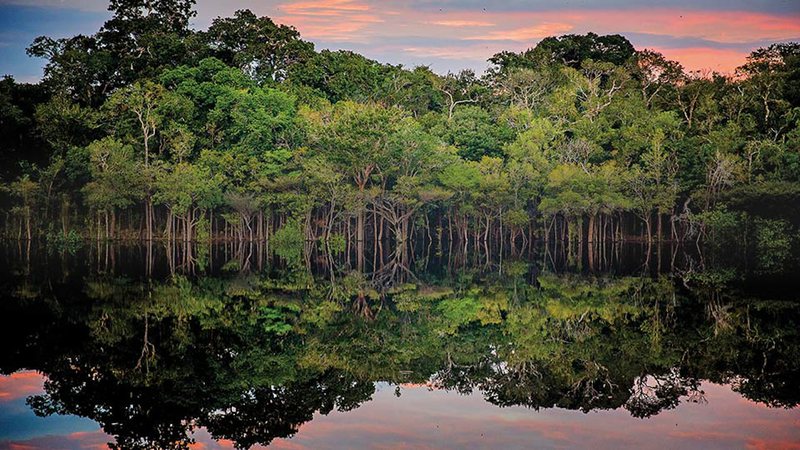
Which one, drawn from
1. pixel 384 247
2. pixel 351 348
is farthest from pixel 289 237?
pixel 351 348

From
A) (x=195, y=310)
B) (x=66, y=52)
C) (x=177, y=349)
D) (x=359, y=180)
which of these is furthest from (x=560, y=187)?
(x=177, y=349)

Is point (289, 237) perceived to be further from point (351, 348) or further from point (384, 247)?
point (351, 348)

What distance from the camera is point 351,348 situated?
1723cm

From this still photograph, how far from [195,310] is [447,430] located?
457 inches

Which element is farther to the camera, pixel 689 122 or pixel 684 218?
pixel 689 122

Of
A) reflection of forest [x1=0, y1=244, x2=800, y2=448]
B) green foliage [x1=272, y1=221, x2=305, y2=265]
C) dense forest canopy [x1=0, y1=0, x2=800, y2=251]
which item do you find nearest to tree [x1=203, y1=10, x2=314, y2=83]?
dense forest canopy [x1=0, y1=0, x2=800, y2=251]

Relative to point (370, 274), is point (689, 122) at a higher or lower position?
higher

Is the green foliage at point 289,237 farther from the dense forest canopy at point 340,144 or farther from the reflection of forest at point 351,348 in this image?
the reflection of forest at point 351,348

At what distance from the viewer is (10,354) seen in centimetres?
1560

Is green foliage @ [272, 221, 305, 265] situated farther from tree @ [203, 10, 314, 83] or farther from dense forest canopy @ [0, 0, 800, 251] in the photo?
tree @ [203, 10, 314, 83]

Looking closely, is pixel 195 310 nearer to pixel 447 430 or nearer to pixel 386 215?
pixel 447 430

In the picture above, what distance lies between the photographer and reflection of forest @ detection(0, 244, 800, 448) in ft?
41.3

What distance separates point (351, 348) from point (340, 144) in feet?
126

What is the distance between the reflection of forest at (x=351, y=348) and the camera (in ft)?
41.3
